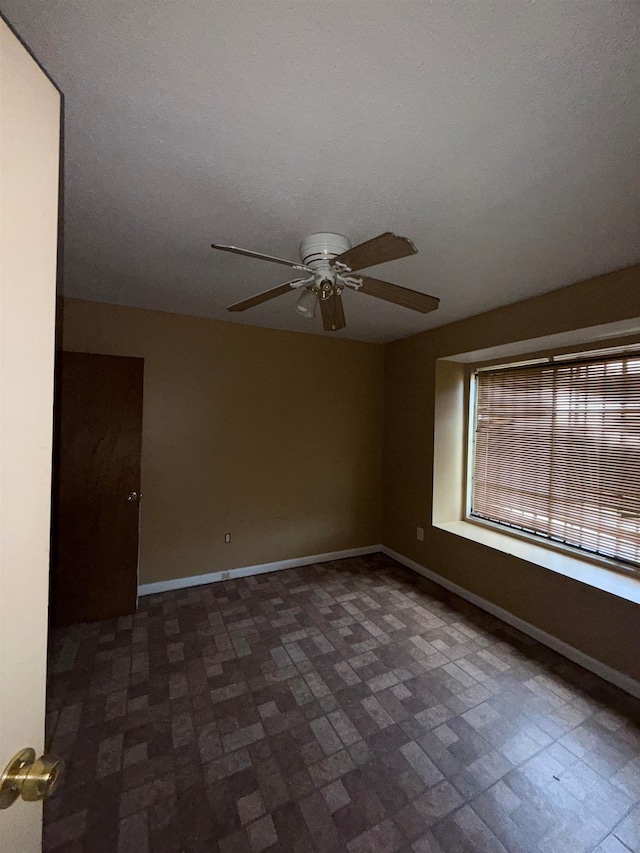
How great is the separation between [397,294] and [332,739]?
2.20m

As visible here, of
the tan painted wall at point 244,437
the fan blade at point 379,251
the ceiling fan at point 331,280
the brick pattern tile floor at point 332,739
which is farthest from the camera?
the tan painted wall at point 244,437

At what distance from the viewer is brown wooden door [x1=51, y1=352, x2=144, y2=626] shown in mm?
2633

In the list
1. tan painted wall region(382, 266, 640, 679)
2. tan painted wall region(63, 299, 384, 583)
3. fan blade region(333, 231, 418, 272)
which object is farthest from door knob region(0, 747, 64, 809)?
tan painted wall region(382, 266, 640, 679)

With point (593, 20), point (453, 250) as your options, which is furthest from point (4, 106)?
point (453, 250)

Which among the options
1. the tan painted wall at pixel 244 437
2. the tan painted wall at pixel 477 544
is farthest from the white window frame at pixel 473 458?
the tan painted wall at pixel 244 437

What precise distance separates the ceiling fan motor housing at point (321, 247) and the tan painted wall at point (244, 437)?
191 cm

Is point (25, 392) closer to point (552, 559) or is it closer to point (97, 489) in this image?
point (97, 489)

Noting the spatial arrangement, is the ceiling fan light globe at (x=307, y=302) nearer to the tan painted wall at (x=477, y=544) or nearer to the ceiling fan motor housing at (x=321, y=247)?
the ceiling fan motor housing at (x=321, y=247)

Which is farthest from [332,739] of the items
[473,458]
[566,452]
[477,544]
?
[473,458]

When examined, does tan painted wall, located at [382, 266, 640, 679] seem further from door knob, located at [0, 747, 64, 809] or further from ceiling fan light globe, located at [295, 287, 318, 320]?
door knob, located at [0, 747, 64, 809]

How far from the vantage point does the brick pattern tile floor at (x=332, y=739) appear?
132 centimetres

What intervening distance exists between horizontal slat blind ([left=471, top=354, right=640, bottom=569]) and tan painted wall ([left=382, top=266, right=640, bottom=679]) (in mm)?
463

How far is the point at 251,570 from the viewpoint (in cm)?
346

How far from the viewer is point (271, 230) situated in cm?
168
